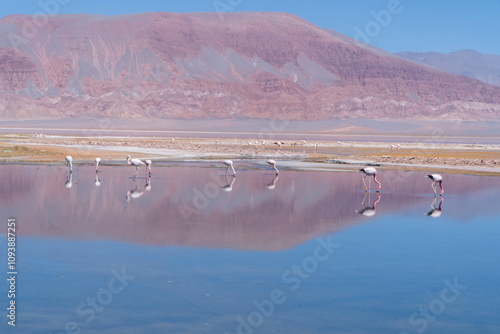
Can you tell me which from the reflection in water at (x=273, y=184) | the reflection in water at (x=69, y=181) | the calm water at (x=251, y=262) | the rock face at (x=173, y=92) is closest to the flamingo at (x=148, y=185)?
the calm water at (x=251, y=262)

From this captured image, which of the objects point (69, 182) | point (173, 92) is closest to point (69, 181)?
point (69, 182)

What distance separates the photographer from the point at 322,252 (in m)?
12.7

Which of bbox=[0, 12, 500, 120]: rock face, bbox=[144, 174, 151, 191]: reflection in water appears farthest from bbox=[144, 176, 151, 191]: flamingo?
bbox=[0, 12, 500, 120]: rock face

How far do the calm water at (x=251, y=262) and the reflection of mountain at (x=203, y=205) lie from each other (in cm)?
6

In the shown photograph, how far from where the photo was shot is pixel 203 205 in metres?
18.8

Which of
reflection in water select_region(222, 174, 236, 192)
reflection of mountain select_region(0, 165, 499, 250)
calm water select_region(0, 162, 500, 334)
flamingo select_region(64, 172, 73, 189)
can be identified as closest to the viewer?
calm water select_region(0, 162, 500, 334)

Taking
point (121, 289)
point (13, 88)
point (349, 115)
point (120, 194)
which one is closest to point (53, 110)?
point (13, 88)

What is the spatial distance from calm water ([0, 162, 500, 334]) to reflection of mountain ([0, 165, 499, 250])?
63 mm

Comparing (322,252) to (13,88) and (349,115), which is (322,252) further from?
(13,88)

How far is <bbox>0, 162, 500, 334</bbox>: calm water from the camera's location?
8836 mm

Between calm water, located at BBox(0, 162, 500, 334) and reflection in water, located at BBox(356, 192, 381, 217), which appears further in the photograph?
reflection in water, located at BBox(356, 192, 381, 217)

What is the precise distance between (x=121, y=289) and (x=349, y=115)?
171336mm

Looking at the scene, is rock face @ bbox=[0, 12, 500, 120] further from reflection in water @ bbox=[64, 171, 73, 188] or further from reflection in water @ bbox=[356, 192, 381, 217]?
reflection in water @ bbox=[356, 192, 381, 217]

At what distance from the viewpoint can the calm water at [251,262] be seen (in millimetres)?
8836
